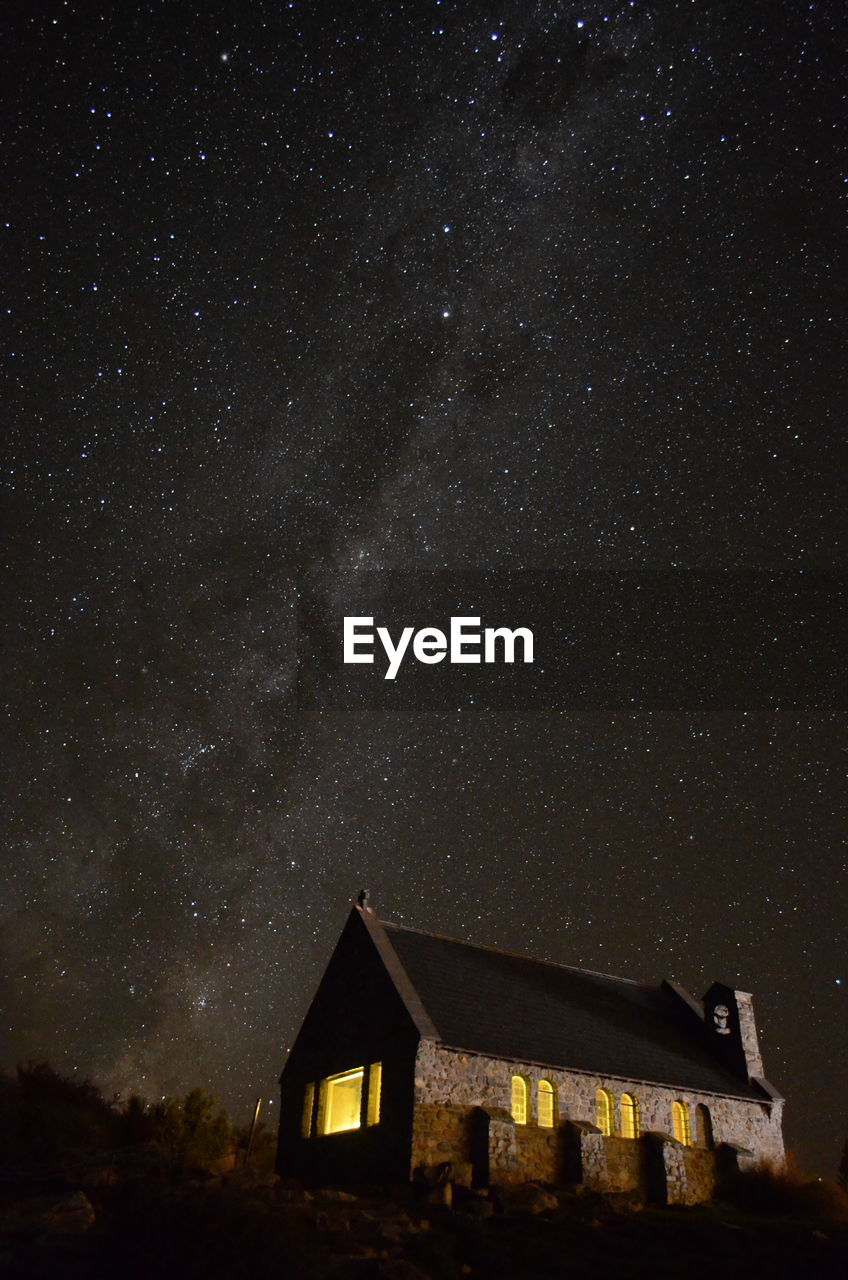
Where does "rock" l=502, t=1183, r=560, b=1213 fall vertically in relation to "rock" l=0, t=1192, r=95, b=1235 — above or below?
above

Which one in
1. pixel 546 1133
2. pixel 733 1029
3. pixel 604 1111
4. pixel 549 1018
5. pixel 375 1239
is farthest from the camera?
pixel 733 1029

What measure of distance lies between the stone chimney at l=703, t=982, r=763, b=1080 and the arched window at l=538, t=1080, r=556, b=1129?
10489mm

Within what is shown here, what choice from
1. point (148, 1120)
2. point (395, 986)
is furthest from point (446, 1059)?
point (148, 1120)

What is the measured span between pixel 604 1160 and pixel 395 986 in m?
8.16

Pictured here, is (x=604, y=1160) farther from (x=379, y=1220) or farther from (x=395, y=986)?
(x=379, y=1220)

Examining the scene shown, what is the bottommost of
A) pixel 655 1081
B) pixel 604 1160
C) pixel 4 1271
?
pixel 4 1271

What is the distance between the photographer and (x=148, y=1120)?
49.8 metres

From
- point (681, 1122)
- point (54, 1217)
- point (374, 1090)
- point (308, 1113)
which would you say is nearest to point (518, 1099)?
point (374, 1090)

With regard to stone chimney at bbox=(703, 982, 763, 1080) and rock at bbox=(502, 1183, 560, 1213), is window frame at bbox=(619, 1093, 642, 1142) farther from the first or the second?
stone chimney at bbox=(703, 982, 763, 1080)

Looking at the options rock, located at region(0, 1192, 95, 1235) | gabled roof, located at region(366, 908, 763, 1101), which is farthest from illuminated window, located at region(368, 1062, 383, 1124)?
rock, located at region(0, 1192, 95, 1235)

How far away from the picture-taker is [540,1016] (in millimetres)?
31828

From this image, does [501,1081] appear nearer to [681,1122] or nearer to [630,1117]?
[630,1117]

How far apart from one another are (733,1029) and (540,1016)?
10046mm

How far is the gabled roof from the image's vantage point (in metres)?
29.1
